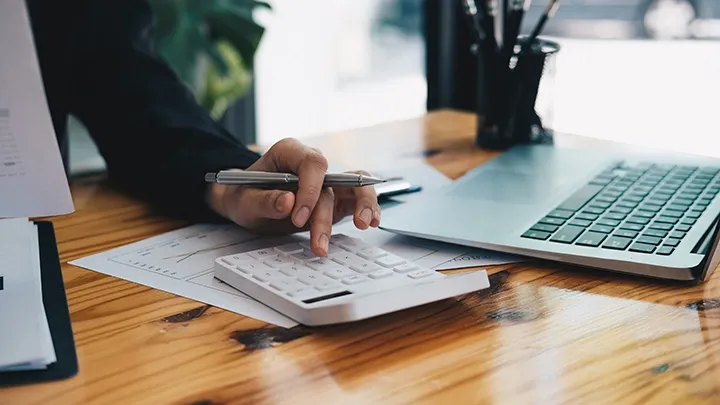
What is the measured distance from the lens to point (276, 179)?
70 cm

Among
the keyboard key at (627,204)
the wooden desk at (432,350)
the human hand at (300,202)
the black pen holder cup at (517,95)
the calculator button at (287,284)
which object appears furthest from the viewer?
the black pen holder cup at (517,95)

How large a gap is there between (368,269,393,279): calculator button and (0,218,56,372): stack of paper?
213 mm

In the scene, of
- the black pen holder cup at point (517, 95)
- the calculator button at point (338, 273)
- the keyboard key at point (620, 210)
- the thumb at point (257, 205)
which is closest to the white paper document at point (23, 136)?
the thumb at point (257, 205)

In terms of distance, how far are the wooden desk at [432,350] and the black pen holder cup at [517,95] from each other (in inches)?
18.3

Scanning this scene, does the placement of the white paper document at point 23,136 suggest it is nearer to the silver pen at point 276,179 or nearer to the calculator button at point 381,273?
the silver pen at point 276,179

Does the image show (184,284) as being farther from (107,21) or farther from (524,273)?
(107,21)

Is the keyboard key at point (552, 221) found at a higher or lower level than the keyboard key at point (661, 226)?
higher

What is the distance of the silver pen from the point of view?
69 centimetres

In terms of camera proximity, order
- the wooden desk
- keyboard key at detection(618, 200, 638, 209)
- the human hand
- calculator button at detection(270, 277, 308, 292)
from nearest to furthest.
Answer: the wooden desk
calculator button at detection(270, 277, 308, 292)
the human hand
keyboard key at detection(618, 200, 638, 209)

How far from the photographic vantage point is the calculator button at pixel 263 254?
2.10 ft

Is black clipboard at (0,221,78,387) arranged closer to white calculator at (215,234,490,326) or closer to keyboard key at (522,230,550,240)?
white calculator at (215,234,490,326)

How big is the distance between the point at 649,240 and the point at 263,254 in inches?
12.2

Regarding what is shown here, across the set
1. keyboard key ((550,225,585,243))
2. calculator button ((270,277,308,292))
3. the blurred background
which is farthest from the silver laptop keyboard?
calculator button ((270,277,308,292))

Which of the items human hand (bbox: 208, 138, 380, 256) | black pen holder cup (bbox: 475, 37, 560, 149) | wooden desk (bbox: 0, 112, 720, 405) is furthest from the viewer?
black pen holder cup (bbox: 475, 37, 560, 149)
